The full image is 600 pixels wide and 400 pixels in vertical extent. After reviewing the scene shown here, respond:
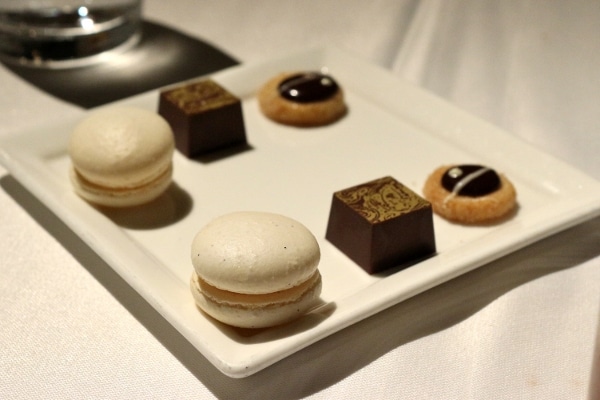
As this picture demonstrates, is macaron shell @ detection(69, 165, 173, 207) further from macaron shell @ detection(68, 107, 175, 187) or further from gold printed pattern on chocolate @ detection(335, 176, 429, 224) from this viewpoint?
gold printed pattern on chocolate @ detection(335, 176, 429, 224)

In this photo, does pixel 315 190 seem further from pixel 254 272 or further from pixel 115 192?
pixel 254 272

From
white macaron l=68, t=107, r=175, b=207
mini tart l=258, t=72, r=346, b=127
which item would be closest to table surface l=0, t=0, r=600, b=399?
white macaron l=68, t=107, r=175, b=207

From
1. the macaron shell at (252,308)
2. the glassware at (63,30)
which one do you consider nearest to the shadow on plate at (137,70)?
the glassware at (63,30)

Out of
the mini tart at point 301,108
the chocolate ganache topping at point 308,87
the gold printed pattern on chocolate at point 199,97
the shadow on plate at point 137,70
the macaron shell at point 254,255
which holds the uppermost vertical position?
the macaron shell at point 254,255

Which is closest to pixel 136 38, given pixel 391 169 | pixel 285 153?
pixel 285 153

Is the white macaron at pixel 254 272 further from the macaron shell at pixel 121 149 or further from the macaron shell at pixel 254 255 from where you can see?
the macaron shell at pixel 121 149
